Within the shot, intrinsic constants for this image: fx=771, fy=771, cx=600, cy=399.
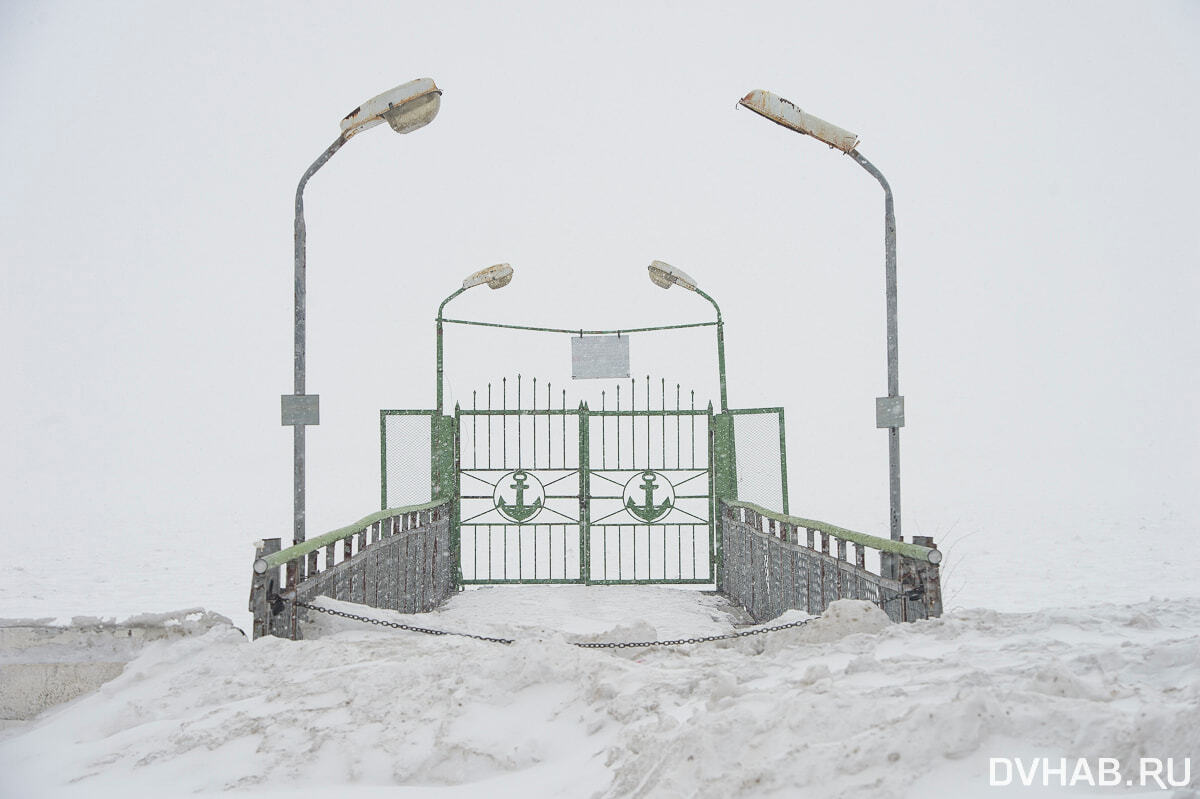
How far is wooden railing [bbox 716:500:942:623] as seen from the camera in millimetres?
5434

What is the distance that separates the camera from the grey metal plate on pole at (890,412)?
7336 millimetres

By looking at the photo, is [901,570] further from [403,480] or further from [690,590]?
[403,480]

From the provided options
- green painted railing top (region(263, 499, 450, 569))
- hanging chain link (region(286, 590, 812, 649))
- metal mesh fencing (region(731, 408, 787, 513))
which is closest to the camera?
hanging chain link (region(286, 590, 812, 649))

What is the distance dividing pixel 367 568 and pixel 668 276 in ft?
19.8

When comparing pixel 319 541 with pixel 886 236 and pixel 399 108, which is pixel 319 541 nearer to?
pixel 399 108

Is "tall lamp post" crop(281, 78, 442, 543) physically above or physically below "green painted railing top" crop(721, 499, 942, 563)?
above

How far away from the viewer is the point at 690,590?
447 inches

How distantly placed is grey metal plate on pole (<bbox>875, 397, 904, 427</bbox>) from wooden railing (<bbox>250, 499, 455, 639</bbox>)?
5.07 meters

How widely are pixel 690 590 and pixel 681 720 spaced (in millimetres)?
8112

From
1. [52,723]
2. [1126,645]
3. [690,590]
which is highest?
[1126,645]

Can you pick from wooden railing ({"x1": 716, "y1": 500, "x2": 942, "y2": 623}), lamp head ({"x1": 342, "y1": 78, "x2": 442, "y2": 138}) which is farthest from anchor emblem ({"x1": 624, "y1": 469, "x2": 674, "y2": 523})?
lamp head ({"x1": 342, "y1": 78, "x2": 442, "y2": 138})

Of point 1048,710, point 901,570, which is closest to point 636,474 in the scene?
point 901,570

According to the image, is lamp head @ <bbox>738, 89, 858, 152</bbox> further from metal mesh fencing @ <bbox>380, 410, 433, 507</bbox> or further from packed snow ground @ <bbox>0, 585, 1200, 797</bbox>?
metal mesh fencing @ <bbox>380, 410, 433, 507</bbox>

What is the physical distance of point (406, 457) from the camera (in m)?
11.1
